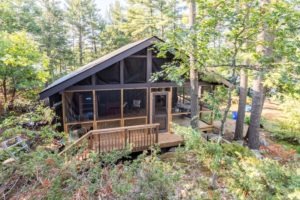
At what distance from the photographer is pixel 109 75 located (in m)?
8.77

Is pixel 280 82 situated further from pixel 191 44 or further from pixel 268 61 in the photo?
pixel 191 44

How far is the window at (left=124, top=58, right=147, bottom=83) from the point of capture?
8961mm

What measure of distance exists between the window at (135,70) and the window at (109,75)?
346 millimetres

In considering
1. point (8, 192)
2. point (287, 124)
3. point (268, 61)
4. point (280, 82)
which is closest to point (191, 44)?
point (268, 61)

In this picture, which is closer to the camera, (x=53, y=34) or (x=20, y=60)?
(x=20, y=60)

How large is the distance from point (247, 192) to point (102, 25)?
27.2 metres

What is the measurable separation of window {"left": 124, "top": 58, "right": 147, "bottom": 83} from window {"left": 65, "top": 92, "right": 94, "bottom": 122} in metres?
2.42

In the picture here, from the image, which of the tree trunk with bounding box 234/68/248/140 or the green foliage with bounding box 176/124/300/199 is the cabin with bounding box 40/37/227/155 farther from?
the green foliage with bounding box 176/124/300/199

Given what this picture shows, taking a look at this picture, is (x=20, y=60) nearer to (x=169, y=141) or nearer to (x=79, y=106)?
(x=79, y=106)

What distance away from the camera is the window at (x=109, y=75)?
28.2 ft

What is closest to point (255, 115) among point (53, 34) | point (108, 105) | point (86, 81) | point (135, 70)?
point (135, 70)

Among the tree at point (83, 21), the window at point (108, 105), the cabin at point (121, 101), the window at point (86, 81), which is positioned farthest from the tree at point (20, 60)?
the tree at point (83, 21)

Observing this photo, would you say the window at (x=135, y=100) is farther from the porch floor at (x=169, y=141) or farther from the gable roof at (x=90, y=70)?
the gable roof at (x=90, y=70)

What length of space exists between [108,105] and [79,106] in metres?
1.48
